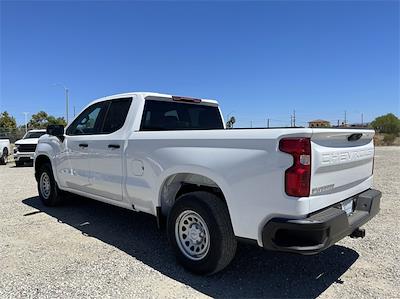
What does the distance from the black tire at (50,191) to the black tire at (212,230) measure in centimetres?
388

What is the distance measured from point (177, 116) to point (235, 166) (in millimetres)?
2171

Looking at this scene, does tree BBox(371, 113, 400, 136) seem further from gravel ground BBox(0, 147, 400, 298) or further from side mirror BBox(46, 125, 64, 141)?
side mirror BBox(46, 125, 64, 141)

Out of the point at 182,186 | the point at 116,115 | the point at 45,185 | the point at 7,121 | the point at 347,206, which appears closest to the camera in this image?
the point at 347,206

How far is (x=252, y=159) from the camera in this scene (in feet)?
10.6

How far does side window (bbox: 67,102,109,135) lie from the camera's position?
18.2ft

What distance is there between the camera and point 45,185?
23.7ft

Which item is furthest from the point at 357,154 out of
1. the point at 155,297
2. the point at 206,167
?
the point at 155,297

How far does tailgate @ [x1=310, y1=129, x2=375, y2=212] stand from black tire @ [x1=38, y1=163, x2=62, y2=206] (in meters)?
5.31

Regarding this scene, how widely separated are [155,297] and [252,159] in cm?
159

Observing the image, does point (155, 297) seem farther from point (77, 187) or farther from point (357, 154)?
point (77, 187)

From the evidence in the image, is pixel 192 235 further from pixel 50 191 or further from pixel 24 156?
pixel 24 156

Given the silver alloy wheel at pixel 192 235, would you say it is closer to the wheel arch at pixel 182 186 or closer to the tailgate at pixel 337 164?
the wheel arch at pixel 182 186

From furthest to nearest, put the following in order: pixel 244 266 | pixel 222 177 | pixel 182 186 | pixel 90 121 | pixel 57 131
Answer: pixel 57 131
pixel 90 121
pixel 182 186
pixel 244 266
pixel 222 177

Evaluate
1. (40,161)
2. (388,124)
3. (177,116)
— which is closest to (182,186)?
(177,116)
